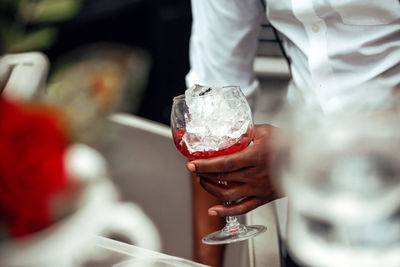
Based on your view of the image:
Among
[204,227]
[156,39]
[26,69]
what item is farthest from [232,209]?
[156,39]

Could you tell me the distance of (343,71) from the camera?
1133 mm

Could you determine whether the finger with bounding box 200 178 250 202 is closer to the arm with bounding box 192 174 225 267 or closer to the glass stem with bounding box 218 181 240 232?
the glass stem with bounding box 218 181 240 232

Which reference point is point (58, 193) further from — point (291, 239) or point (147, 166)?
point (147, 166)

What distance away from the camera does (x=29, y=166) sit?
0.34 metres

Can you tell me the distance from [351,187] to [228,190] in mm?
630

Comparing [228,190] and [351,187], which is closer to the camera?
[351,187]

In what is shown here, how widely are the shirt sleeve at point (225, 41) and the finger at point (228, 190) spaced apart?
0.49m

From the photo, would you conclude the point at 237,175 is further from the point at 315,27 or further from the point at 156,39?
the point at 156,39

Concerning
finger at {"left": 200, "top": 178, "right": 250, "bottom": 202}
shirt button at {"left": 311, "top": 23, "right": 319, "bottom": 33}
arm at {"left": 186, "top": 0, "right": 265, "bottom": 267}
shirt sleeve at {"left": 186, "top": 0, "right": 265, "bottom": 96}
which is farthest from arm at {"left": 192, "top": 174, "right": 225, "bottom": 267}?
shirt button at {"left": 311, "top": 23, "right": 319, "bottom": 33}

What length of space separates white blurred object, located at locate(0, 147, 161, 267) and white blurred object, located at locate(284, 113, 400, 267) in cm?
18

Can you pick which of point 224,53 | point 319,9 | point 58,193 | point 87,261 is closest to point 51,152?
point 58,193

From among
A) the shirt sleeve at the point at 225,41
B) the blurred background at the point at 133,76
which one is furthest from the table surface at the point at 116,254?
the shirt sleeve at the point at 225,41

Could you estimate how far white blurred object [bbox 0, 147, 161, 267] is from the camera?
0.39 m

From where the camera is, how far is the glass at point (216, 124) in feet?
3.11
